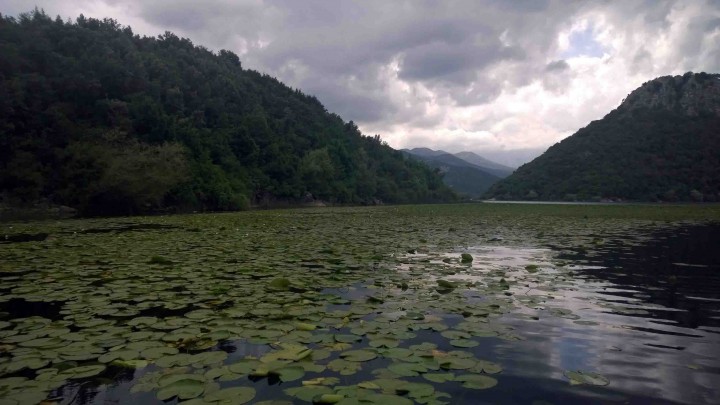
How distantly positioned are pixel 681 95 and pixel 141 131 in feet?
371

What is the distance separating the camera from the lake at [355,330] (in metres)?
3.49

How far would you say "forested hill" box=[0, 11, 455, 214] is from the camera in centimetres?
3919

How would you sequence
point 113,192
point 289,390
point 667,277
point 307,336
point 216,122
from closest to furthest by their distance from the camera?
point 289,390
point 307,336
point 667,277
point 113,192
point 216,122

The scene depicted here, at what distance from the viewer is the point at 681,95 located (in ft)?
321

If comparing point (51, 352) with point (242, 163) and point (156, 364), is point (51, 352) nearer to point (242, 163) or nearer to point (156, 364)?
point (156, 364)

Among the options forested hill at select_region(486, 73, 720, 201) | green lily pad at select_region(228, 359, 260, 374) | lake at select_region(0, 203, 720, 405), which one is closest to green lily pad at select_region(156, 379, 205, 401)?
lake at select_region(0, 203, 720, 405)

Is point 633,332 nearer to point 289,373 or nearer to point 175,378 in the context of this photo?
point 289,373

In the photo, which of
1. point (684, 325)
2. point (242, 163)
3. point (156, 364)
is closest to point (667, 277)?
point (684, 325)

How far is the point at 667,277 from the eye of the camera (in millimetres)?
8648

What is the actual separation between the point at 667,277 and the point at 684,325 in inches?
149

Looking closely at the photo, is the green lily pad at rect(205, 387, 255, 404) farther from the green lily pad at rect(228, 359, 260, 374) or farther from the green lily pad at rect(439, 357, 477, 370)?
the green lily pad at rect(439, 357, 477, 370)

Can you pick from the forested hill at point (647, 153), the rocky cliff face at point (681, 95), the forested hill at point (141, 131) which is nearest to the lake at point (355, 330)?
the forested hill at point (141, 131)

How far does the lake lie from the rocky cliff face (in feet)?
353

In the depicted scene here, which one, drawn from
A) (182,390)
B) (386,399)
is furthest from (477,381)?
(182,390)
